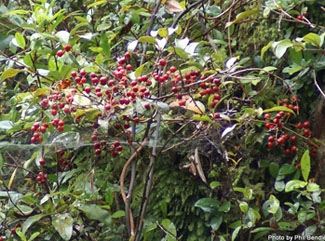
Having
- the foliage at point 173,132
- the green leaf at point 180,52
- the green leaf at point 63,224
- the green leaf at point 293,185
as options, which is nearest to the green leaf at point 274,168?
the foliage at point 173,132

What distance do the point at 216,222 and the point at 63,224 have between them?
1.59ft

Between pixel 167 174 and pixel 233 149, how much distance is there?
0.24 metres

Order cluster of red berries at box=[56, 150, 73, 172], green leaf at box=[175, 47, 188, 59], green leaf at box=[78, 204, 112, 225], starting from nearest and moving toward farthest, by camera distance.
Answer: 1. green leaf at box=[175, 47, 188, 59]
2. green leaf at box=[78, 204, 112, 225]
3. cluster of red berries at box=[56, 150, 73, 172]

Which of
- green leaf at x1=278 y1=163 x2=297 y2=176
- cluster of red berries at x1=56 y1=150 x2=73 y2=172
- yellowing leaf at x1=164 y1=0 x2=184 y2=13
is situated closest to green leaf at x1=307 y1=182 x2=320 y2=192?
green leaf at x1=278 y1=163 x2=297 y2=176

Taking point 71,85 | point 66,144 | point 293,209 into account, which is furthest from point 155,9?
point 293,209

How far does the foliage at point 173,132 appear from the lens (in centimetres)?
149

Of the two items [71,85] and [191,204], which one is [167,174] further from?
[71,85]

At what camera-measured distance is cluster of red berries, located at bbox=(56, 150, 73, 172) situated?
175 cm

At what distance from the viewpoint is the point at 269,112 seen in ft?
5.82

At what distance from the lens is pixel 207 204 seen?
1.66 m

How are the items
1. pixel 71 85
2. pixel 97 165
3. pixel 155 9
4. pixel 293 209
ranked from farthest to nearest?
pixel 97 165 < pixel 155 9 < pixel 293 209 < pixel 71 85

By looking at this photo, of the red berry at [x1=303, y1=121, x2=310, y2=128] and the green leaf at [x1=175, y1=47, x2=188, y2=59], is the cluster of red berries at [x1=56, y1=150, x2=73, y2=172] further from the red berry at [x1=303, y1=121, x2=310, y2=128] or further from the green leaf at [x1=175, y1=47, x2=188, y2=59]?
the red berry at [x1=303, y1=121, x2=310, y2=128]

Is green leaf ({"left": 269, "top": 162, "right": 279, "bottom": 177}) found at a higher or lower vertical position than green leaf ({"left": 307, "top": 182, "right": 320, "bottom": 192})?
lower

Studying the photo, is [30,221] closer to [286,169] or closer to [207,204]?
[207,204]
